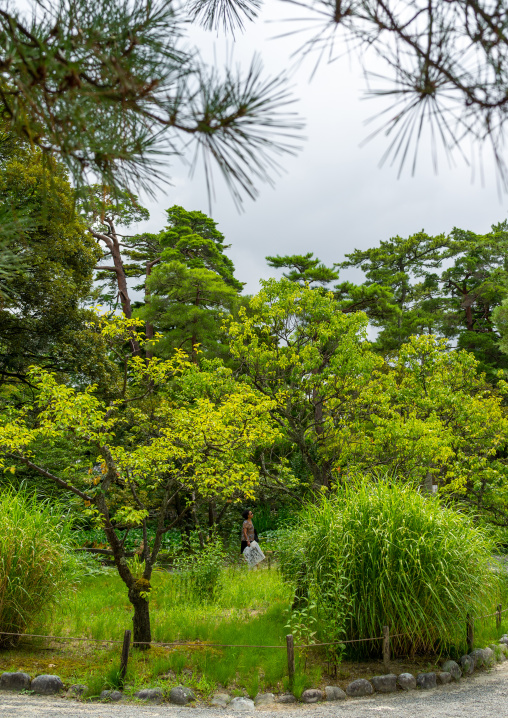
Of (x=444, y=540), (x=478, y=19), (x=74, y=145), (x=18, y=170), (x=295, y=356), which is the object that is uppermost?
(x=18, y=170)

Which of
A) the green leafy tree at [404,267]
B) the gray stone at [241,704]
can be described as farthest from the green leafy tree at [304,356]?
the green leafy tree at [404,267]

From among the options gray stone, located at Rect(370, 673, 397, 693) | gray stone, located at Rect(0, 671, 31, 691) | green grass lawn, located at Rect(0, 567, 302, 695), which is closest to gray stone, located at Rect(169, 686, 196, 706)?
green grass lawn, located at Rect(0, 567, 302, 695)

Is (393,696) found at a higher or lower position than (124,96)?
lower

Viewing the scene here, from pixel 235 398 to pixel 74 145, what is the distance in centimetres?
529

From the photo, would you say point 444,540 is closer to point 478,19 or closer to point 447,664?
point 447,664

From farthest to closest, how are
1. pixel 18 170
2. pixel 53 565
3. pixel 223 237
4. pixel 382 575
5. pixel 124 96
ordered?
1. pixel 223 237
2. pixel 18 170
3. pixel 53 565
4. pixel 382 575
5. pixel 124 96

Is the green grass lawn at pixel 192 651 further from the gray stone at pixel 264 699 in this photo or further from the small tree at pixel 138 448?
the small tree at pixel 138 448

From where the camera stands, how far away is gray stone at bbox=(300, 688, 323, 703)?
4.48 metres

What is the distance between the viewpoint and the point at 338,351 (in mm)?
9125

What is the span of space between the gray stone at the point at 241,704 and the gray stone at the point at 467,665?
2047 mm

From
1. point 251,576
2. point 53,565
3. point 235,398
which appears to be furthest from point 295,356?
point 53,565

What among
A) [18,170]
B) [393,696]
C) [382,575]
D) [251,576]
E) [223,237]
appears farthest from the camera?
[223,237]

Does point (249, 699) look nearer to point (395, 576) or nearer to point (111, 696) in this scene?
point (111, 696)

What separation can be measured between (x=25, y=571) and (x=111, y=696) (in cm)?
143
